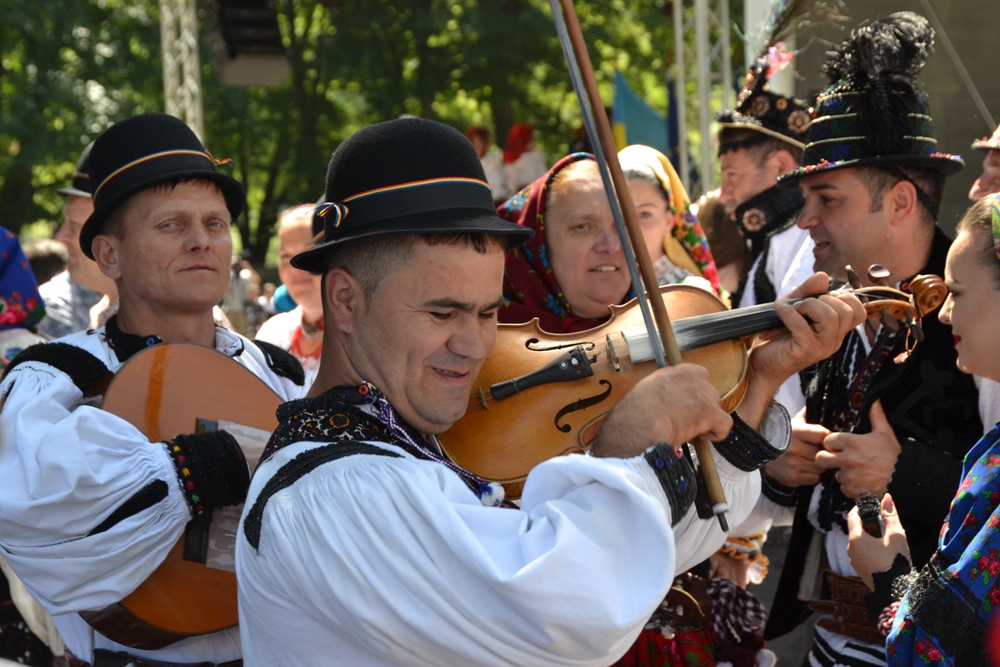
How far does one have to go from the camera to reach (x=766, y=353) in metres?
1.89

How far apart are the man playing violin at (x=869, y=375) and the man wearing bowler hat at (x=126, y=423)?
142 centimetres

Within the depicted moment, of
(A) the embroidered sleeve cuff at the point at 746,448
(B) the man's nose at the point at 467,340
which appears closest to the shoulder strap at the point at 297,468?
(B) the man's nose at the point at 467,340

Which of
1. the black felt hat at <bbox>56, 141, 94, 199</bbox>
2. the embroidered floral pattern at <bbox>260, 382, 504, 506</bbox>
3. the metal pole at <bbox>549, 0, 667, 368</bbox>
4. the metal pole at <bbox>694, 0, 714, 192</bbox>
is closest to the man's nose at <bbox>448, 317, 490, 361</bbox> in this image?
the embroidered floral pattern at <bbox>260, 382, 504, 506</bbox>

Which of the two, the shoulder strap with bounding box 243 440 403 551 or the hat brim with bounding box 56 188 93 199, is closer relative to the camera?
the shoulder strap with bounding box 243 440 403 551

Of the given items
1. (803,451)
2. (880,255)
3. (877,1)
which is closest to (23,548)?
(803,451)

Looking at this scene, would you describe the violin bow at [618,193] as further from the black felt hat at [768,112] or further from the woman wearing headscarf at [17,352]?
the black felt hat at [768,112]

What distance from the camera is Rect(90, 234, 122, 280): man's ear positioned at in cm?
256

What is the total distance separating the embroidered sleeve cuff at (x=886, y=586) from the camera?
204 cm

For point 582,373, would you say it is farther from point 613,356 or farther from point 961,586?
point 961,586

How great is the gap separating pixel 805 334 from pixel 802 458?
67cm

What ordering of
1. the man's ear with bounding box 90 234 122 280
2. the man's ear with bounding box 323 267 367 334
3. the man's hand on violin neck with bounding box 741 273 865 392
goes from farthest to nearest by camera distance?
1. the man's ear with bounding box 90 234 122 280
2. the man's hand on violin neck with bounding box 741 273 865 392
3. the man's ear with bounding box 323 267 367 334

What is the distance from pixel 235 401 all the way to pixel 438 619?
1.25 meters

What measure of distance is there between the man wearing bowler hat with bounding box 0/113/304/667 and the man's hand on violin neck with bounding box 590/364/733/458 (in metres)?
1.04

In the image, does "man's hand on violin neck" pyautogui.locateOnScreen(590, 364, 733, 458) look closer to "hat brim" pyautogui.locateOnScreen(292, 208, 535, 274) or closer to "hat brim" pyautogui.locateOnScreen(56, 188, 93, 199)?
"hat brim" pyautogui.locateOnScreen(292, 208, 535, 274)
